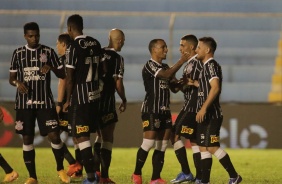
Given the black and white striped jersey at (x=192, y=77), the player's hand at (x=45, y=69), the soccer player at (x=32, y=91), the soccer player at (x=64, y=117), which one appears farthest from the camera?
the soccer player at (x=64, y=117)

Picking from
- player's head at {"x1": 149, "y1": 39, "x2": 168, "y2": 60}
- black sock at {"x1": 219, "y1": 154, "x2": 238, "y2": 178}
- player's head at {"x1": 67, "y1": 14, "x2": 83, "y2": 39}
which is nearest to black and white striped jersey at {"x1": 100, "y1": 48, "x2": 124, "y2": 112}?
player's head at {"x1": 149, "y1": 39, "x2": 168, "y2": 60}

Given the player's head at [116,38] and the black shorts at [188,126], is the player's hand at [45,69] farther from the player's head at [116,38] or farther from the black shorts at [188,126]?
the black shorts at [188,126]

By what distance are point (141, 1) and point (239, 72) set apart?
3622 mm

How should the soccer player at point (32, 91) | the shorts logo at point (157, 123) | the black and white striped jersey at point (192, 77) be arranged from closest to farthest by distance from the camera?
the soccer player at point (32, 91) → the shorts logo at point (157, 123) → the black and white striped jersey at point (192, 77)

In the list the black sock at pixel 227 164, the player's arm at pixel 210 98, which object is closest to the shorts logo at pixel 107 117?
the player's arm at pixel 210 98

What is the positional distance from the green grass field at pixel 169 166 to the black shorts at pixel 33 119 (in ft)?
2.80

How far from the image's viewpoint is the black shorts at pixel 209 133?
10250 mm

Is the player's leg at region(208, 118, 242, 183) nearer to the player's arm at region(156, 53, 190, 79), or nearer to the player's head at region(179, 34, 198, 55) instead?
the player's arm at region(156, 53, 190, 79)

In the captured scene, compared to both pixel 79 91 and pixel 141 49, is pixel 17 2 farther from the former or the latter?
pixel 79 91

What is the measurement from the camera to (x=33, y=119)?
10.8m

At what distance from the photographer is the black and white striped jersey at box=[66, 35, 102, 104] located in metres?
10.1

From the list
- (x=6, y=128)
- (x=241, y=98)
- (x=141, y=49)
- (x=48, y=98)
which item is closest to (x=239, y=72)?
(x=241, y=98)

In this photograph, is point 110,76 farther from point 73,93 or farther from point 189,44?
point 189,44

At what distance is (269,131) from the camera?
16.9 meters
